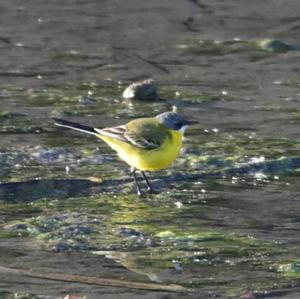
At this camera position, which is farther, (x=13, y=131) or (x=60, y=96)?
(x=60, y=96)

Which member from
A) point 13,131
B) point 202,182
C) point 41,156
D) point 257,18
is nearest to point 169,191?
point 202,182

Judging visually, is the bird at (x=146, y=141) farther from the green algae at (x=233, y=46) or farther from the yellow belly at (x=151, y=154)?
the green algae at (x=233, y=46)

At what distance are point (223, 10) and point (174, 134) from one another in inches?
232

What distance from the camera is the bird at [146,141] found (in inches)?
363

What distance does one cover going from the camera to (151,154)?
9281 millimetres

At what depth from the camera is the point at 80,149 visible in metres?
9.99

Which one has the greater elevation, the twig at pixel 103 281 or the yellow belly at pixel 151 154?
the twig at pixel 103 281

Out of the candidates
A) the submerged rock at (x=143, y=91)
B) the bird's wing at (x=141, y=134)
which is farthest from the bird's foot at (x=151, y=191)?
the submerged rock at (x=143, y=91)

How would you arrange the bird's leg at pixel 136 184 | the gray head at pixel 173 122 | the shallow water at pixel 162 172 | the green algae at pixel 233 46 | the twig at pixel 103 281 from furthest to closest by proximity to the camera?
the green algae at pixel 233 46 → the gray head at pixel 173 122 → the bird's leg at pixel 136 184 → the shallow water at pixel 162 172 → the twig at pixel 103 281

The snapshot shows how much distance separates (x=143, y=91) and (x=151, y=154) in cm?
227

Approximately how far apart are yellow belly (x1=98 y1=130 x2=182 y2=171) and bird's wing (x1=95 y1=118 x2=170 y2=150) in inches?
1.4

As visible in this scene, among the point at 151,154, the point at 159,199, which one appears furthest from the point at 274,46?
the point at 159,199

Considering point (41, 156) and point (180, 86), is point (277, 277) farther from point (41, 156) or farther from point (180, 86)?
point (180, 86)

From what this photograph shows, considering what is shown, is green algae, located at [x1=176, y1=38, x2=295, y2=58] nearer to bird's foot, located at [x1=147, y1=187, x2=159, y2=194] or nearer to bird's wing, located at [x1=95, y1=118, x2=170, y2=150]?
bird's wing, located at [x1=95, y1=118, x2=170, y2=150]
